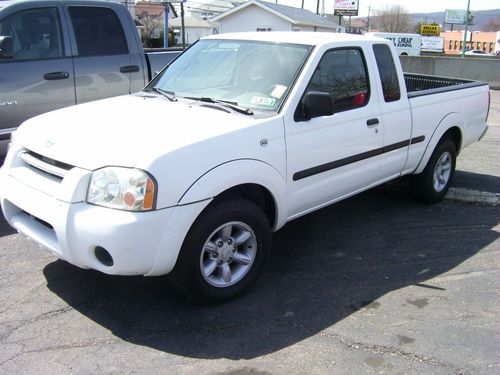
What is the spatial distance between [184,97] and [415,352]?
254cm

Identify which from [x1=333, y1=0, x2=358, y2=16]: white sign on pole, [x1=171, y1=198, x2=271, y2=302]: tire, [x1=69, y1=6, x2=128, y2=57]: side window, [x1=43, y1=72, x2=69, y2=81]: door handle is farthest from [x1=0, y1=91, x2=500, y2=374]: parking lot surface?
[x1=333, y1=0, x2=358, y2=16]: white sign on pole

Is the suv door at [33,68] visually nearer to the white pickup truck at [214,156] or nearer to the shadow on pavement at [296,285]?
the white pickup truck at [214,156]

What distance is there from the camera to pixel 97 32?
20.6ft

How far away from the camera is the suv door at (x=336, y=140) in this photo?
400cm

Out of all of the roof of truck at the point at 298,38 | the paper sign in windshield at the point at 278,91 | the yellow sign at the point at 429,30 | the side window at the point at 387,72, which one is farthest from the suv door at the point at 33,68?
the yellow sign at the point at 429,30

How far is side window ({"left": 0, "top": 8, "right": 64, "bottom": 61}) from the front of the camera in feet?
18.6

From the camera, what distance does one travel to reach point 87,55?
6129 mm

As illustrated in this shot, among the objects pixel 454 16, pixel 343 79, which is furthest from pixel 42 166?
pixel 454 16

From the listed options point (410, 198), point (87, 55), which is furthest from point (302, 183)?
point (87, 55)

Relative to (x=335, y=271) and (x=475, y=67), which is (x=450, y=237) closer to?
(x=335, y=271)

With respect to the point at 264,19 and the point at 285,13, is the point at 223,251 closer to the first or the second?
the point at 285,13

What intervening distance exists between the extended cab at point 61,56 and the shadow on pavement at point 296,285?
225 cm

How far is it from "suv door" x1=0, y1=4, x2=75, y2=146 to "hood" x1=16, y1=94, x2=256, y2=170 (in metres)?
1.83

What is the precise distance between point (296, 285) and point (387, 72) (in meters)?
2.23
